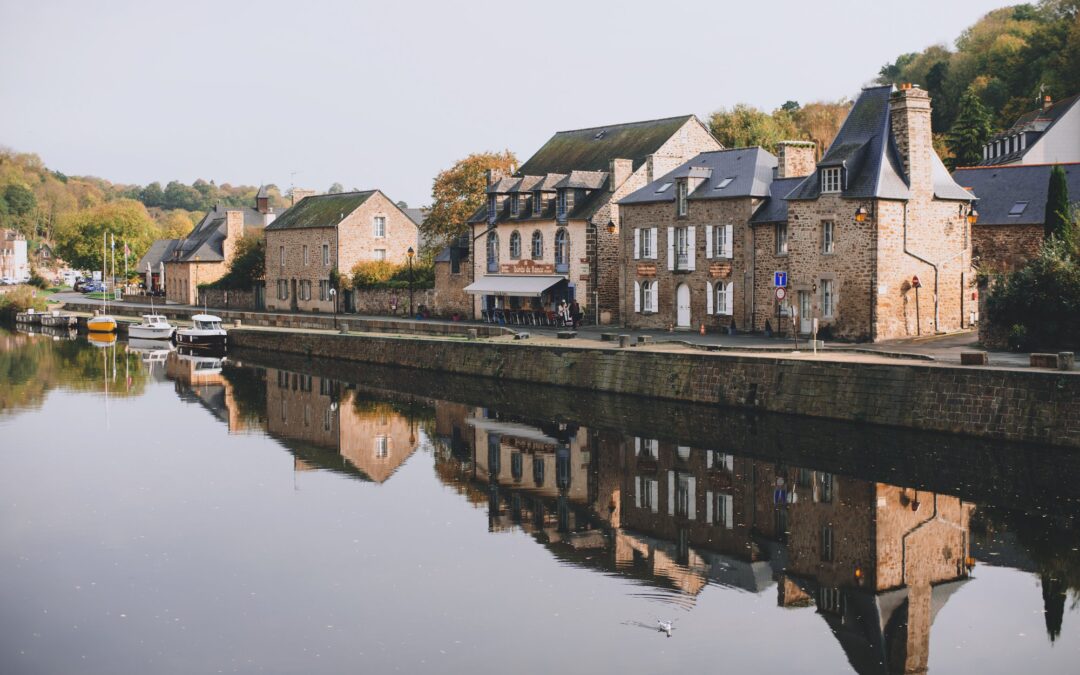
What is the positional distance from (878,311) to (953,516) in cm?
1354

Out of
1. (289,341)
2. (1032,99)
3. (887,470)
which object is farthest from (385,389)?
(1032,99)

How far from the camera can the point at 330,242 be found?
193 feet

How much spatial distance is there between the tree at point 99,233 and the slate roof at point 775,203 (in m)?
67.5

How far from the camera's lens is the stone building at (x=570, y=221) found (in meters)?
42.5

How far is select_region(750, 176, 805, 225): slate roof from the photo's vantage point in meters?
35.6

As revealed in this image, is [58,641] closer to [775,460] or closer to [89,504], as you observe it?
[89,504]

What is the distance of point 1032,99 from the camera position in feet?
187

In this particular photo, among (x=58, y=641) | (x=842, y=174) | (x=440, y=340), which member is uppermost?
(x=842, y=174)

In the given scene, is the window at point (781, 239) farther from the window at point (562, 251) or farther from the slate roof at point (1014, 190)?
the window at point (562, 251)

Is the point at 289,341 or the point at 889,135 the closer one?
the point at 889,135

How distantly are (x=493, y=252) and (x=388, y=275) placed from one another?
376 inches

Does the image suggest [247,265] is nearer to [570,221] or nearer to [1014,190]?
[570,221]

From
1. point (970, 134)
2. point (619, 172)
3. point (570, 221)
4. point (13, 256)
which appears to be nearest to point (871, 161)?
point (619, 172)

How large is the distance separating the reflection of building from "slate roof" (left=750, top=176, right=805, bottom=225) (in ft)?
41.1
